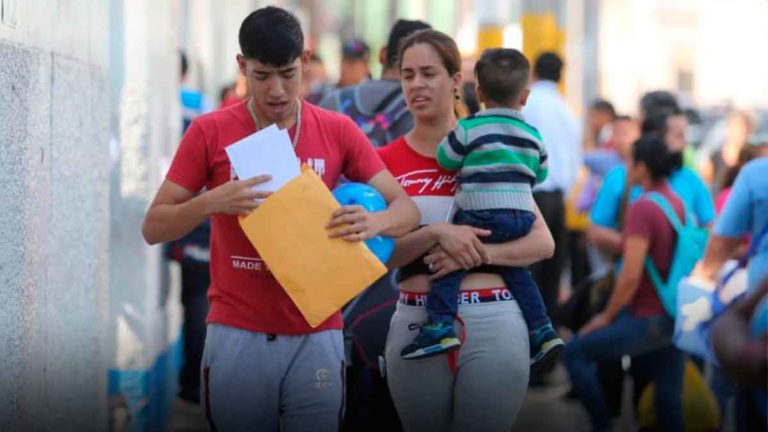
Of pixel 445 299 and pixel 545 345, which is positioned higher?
pixel 445 299

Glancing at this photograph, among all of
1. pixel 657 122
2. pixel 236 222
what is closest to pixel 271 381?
pixel 236 222

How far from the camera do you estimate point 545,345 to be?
5.42 metres

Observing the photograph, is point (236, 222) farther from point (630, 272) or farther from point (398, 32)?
point (630, 272)

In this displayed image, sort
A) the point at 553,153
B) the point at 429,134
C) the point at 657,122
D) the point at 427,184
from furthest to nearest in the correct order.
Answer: the point at 553,153, the point at 657,122, the point at 429,134, the point at 427,184

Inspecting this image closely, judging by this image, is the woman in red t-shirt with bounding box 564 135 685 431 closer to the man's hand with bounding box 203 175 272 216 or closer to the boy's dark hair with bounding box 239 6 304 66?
the boy's dark hair with bounding box 239 6 304 66

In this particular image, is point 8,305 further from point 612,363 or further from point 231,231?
point 612,363

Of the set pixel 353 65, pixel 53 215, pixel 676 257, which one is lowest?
pixel 676 257

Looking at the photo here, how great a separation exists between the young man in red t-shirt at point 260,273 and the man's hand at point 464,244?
0.27m

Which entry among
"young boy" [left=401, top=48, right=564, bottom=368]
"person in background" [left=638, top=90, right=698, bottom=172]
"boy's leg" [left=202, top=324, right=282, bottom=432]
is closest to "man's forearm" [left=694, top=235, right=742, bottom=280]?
"young boy" [left=401, top=48, right=564, bottom=368]

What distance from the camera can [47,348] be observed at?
5.56 metres

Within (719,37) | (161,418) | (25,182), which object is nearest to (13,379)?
(25,182)

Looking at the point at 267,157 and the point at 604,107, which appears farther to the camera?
the point at 604,107

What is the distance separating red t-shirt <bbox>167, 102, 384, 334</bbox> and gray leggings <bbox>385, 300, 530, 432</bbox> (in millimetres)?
419

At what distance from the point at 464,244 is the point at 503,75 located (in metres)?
0.65
